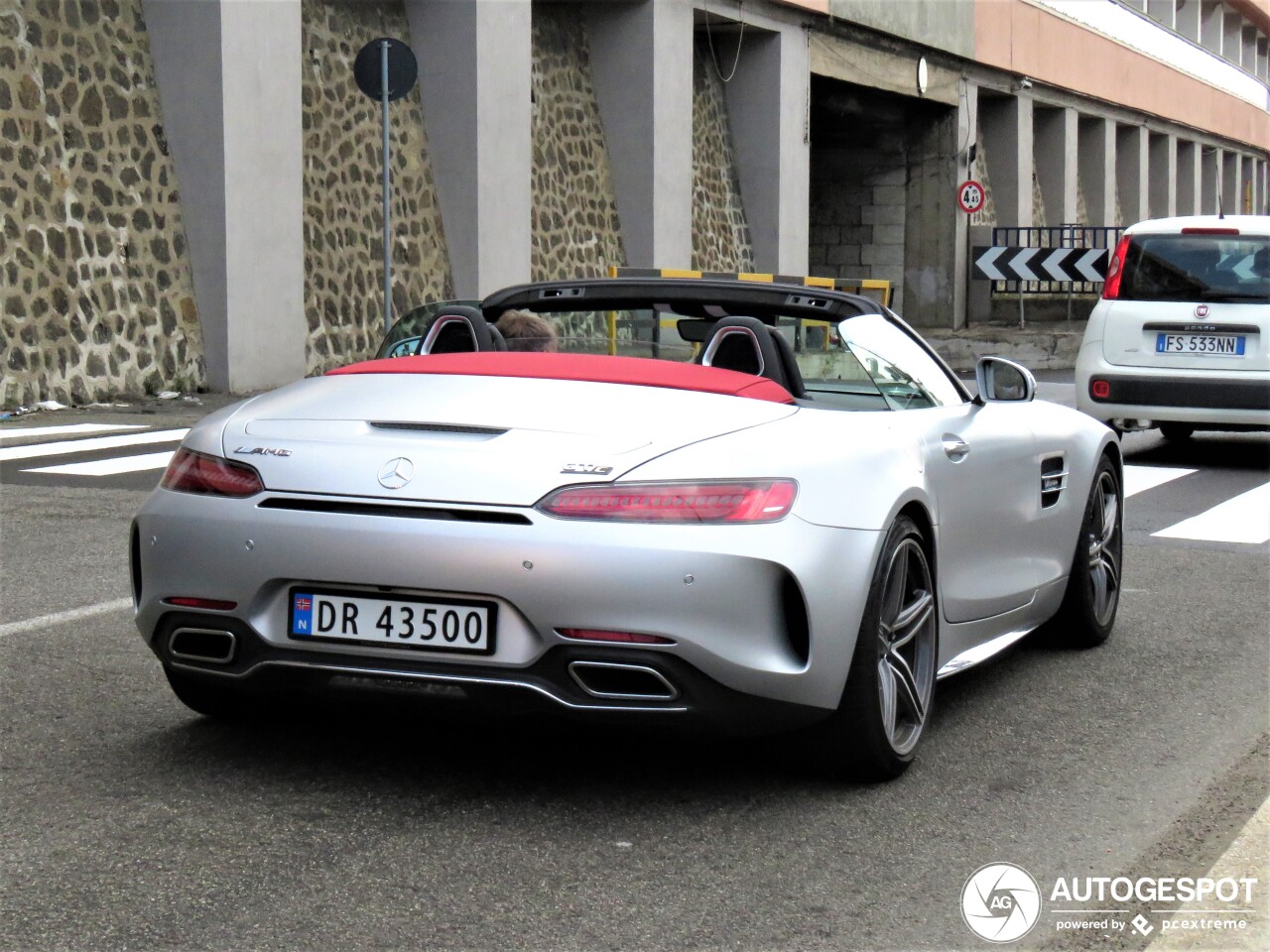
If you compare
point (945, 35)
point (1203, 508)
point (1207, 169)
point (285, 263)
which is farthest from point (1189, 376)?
point (1207, 169)

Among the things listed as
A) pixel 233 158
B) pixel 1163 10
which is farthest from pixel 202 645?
pixel 1163 10

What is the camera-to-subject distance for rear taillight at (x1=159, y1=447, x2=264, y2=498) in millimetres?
4195

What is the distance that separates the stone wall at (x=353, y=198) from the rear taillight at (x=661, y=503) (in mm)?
16036

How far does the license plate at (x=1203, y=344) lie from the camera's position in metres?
12.8

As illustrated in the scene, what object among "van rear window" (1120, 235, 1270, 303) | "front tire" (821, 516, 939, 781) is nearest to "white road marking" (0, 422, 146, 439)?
"van rear window" (1120, 235, 1270, 303)

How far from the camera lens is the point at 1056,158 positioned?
139 feet

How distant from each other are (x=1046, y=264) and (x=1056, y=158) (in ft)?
48.3

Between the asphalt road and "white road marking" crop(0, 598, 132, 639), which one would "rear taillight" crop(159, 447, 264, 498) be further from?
"white road marking" crop(0, 598, 132, 639)

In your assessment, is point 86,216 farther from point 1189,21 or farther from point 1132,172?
point 1189,21

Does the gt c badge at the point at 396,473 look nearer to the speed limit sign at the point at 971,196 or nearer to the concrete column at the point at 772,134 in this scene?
the concrete column at the point at 772,134

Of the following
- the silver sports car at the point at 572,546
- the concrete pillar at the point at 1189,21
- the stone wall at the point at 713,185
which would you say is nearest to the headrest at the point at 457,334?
the silver sports car at the point at 572,546

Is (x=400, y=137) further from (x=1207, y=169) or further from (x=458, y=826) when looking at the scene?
(x=1207, y=169)

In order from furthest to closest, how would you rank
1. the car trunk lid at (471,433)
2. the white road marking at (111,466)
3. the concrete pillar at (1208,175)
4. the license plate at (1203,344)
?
the concrete pillar at (1208,175)
the license plate at (1203,344)
the white road marking at (111,466)
the car trunk lid at (471,433)

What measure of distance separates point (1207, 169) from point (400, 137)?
43.6 meters
